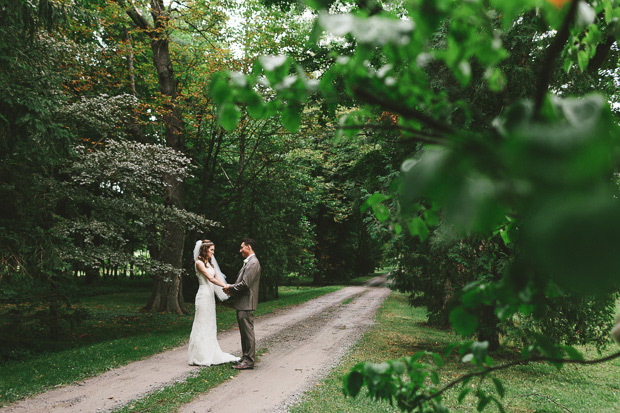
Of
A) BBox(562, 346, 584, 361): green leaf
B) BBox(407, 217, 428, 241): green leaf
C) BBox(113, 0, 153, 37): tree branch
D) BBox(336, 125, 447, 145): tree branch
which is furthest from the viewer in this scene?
BBox(113, 0, 153, 37): tree branch

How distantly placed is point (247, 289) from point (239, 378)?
1.65m

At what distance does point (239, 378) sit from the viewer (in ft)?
23.3

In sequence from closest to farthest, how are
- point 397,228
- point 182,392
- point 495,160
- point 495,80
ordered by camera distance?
point 495,160, point 495,80, point 397,228, point 182,392

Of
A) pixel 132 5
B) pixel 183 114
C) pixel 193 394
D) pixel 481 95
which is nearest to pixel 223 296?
pixel 193 394

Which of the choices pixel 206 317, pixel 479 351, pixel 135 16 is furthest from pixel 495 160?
pixel 135 16

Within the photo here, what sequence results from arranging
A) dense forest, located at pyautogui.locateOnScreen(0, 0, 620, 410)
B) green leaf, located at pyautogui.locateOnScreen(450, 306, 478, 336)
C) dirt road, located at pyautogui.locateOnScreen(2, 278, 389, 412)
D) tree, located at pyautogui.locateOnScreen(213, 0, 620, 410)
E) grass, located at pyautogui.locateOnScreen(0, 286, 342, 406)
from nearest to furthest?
1. tree, located at pyautogui.locateOnScreen(213, 0, 620, 410)
2. dense forest, located at pyautogui.locateOnScreen(0, 0, 620, 410)
3. green leaf, located at pyautogui.locateOnScreen(450, 306, 478, 336)
4. dirt road, located at pyautogui.locateOnScreen(2, 278, 389, 412)
5. grass, located at pyautogui.locateOnScreen(0, 286, 342, 406)

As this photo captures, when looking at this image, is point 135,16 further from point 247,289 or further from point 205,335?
point 205,335

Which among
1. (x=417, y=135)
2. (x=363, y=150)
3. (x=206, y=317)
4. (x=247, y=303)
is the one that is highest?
(x=363, y=150)

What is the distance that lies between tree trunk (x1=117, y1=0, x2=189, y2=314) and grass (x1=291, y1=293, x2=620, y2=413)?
7.37 meters

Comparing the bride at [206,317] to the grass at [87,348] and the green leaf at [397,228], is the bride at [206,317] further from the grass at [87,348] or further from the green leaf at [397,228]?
the green leaf at [397,228]

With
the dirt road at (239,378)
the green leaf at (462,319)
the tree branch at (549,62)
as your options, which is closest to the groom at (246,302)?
the dirt road at (239,378)

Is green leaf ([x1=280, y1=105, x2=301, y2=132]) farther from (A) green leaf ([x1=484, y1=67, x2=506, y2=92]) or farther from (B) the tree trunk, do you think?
(B) the tree trunk

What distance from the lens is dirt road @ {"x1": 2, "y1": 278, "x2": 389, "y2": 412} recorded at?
571cm

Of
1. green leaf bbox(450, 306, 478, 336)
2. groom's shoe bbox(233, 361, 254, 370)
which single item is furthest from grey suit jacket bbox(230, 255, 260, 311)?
green leaf bbox(450, 306, 478, 336)
